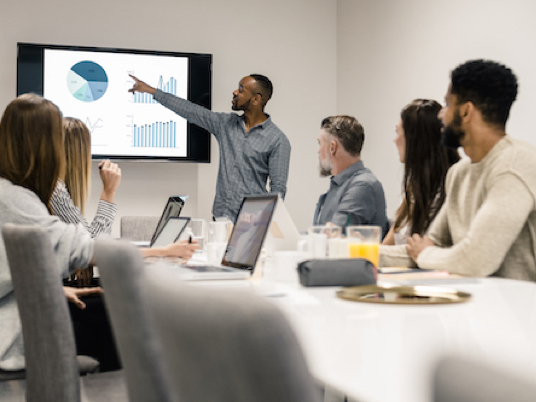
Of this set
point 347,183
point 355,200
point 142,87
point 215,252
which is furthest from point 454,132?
point 142,87

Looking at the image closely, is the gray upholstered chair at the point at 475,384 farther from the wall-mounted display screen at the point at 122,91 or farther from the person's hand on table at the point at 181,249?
the wall-mounted display screen at the point at 122,91

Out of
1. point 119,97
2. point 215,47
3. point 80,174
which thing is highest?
point 215,47

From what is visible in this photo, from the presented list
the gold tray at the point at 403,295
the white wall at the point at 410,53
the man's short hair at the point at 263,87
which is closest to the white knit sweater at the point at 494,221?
the gold tray at the point at 403,295

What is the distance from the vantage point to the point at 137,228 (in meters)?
4.10

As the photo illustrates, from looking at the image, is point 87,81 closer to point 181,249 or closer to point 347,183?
point 347,183

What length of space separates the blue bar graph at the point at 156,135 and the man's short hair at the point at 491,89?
137 inches

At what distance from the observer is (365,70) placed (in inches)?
209

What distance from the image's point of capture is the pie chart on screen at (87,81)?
16.1 ft

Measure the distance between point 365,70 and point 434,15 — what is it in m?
1.08

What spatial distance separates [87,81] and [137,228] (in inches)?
61.3

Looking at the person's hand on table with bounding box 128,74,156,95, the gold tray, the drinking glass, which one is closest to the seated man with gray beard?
the drinking glass

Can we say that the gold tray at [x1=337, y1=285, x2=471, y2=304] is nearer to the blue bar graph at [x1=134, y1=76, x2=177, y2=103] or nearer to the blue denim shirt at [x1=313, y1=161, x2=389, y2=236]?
the blue denim shirt at [x1=313, y1=161, x2=389, y2=236]

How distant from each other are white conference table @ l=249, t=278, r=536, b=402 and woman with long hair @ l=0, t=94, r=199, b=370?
762mm

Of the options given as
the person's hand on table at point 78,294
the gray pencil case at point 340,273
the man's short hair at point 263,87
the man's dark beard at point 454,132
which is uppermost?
the man's short hair at point 263,87
